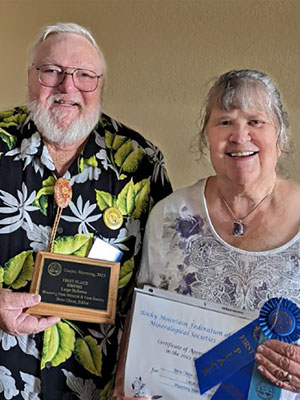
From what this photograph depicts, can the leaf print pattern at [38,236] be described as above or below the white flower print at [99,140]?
below

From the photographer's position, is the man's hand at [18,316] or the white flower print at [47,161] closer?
the man's hand at [18,316]

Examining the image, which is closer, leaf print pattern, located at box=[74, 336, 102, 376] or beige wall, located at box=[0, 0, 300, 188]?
leaf print pattern, located at box=[74, 336, 102, 376]

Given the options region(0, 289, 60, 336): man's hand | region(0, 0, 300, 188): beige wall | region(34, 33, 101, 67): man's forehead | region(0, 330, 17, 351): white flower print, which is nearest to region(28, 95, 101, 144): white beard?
region(34, 33, 101, 67): man's forehead

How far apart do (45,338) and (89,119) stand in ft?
1.92

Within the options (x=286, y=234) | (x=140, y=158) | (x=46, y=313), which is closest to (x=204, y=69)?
(x=140, y=158)

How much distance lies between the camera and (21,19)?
7.18 feet

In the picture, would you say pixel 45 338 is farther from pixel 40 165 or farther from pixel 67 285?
pixel 40 165

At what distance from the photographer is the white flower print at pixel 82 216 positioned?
4.11 ft

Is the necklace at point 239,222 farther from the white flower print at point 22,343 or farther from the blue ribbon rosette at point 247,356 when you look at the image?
the white flower print at point 22,343

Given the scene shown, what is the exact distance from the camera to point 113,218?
128 centimetres

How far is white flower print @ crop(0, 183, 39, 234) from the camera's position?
4.03ft

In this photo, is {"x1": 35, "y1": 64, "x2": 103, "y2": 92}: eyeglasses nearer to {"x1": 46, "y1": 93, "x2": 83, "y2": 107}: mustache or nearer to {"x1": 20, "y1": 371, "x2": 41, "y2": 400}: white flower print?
{"x1": 46, "y1": 93, "x2": 83, "y2": 107}: mustache

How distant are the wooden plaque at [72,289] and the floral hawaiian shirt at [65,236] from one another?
5 centimetres

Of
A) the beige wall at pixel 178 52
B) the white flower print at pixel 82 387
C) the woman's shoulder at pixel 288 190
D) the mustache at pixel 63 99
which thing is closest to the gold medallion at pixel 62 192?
the mustache at pixel 63 99
